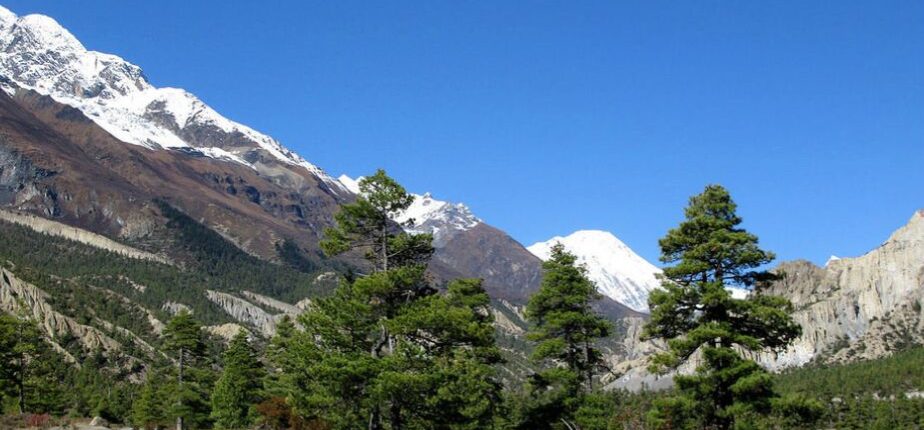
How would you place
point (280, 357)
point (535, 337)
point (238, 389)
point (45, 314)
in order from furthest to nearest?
point (45, 314), point (280, 357), point (238, 389), point (535, 337)

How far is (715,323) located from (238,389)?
47804mm

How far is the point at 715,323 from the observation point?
2883 cm

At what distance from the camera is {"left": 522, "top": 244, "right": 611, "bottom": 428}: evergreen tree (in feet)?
127

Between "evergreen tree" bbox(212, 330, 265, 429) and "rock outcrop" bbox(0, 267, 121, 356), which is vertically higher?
"rock outcrop" bbox(0, 267, 121, 356)

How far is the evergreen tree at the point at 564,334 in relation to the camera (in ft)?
127

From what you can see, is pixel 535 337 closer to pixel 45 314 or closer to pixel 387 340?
pixel 387 340

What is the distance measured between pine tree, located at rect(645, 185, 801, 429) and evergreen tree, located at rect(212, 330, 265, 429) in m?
42.1

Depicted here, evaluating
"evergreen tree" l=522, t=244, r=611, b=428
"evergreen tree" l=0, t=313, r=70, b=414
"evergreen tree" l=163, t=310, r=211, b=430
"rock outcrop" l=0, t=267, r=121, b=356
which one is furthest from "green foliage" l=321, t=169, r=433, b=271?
"rock outcrop" l=0, t=267, r=121, b=356

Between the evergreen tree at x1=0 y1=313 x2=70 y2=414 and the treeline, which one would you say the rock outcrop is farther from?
the treeline

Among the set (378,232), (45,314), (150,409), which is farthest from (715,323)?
(45,314)

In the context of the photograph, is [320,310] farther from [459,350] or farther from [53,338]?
[53,338]

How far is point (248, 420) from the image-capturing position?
66000 millimetres

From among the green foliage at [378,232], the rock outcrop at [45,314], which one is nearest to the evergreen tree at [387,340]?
the green foliage at [378,232]

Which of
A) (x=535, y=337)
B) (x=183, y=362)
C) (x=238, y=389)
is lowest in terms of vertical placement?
(x=238, y=389)
